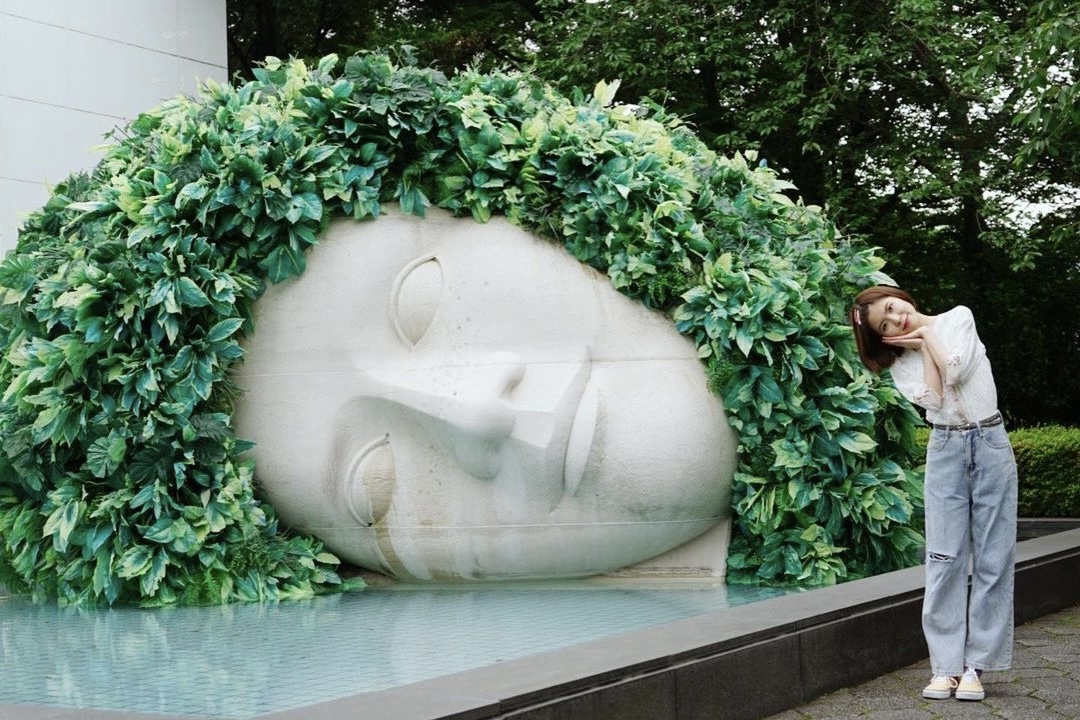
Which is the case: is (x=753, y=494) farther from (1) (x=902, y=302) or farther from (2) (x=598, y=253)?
(1) (x=902, y=302)

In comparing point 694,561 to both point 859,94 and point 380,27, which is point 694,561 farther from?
point 380,27

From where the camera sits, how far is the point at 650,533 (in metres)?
6.88

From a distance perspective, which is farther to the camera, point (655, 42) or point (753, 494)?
point (655, 42)

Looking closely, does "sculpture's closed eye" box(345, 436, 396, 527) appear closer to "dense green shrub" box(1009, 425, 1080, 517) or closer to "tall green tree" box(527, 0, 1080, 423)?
"dense green shrub" box(1009, 425, 1080, 517)

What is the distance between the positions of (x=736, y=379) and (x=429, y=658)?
2.52 meters

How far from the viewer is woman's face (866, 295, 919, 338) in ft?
16.5

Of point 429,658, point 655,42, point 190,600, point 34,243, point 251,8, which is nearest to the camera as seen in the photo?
point 429,658

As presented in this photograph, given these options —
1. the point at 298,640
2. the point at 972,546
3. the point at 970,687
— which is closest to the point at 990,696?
the point at 970,687

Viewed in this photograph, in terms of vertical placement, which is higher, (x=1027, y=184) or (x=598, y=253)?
(x=1027, y=184)

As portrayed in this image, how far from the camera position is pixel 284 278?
7.04 metres

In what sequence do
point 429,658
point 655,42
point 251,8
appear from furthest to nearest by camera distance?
point 251,8, point 655,42, point 429,658

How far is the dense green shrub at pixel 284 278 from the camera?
6762 mm

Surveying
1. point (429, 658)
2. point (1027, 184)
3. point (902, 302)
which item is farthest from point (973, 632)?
point (1027, 184)

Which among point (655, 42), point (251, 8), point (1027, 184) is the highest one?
point (251, 8)
